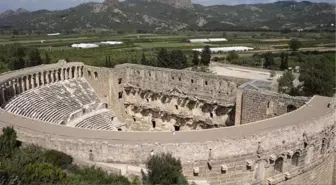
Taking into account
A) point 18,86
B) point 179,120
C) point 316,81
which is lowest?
point 179,120

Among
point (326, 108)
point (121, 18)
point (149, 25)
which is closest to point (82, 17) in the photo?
point (121, 18)

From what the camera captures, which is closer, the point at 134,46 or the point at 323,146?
the point at 323,146

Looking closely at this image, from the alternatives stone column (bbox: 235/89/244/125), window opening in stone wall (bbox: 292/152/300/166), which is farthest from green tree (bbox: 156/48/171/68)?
window opening in stone wall (bbox: 292/152/300/166)

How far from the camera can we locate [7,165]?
15156 mm

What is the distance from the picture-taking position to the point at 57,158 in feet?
58.2

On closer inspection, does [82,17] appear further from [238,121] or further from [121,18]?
[238,121]

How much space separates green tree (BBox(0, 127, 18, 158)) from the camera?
58.8 ft

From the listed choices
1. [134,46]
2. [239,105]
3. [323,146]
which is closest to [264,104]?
[239,105]

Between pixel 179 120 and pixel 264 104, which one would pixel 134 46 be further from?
pixel 264 104

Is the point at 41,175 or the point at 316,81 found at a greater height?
the point at 316,81

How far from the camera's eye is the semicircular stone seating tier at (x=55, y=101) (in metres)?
29.9

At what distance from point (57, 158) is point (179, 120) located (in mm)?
19183

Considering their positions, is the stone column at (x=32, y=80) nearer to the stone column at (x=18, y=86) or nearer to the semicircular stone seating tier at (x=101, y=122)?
the stone column at (x=18, y=86)

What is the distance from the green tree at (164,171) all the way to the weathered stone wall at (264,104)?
13.4m
